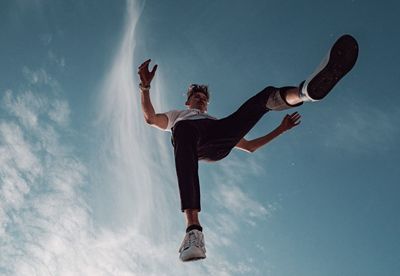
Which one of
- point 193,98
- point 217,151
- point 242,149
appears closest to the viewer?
point 217,151

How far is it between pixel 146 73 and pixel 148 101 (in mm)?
406

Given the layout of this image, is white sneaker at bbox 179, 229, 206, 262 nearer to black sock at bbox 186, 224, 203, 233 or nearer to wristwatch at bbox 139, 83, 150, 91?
black sock at bbox 186, 224, 203, 233

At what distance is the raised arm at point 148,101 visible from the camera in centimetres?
561

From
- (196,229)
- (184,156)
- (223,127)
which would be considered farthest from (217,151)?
(196,229)

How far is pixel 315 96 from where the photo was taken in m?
5.04

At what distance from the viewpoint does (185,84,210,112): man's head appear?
252 inches

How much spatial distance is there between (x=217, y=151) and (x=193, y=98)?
112 cm

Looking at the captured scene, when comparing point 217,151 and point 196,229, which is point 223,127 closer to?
point 217,151

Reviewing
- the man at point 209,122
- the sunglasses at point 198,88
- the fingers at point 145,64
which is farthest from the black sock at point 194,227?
the sunglasses at point 198,88

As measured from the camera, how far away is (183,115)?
19.4 feet

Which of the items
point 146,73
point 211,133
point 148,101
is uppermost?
point 146,73

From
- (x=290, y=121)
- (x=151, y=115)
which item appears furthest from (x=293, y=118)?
(x=151, y=115)

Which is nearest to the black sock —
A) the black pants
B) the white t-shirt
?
the black pants

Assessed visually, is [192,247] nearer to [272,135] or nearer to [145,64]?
[145,64]
